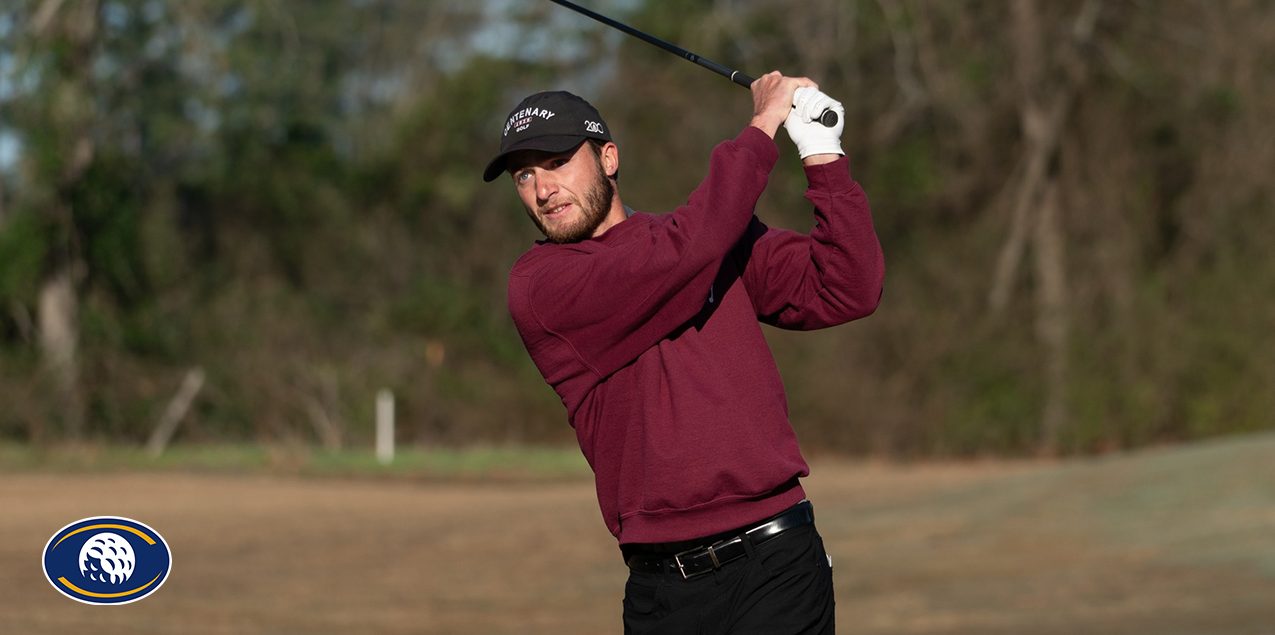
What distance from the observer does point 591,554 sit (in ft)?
47.7

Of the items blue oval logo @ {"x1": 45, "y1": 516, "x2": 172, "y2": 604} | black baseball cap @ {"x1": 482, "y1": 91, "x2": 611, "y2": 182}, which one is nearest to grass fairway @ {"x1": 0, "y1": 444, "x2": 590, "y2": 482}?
blue oval logo @ {"x1": 45, "y1": 516, "x2": 172, "y2": 604}

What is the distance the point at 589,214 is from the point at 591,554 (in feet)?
36.0

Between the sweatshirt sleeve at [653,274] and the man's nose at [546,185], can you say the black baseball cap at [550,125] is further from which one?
the sweatshirt sleeve at [653,274]

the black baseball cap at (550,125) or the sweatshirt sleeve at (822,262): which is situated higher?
the black baseball cap at (550,125)

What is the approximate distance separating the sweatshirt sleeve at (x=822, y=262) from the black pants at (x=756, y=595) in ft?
1.78

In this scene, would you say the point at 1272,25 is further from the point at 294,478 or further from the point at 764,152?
the point at 764,152

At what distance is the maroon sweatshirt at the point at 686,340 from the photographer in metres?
3.53

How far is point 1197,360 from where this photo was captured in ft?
87.9

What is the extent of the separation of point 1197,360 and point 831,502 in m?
11.0

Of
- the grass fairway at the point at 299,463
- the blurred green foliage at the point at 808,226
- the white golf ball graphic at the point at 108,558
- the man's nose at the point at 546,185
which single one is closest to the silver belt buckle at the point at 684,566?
the man's nose at the point at 546,185

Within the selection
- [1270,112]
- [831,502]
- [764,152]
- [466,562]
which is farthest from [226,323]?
[764,152]

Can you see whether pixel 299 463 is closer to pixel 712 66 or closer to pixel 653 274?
pixel 712 66

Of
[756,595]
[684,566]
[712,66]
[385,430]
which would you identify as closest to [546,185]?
[712,66]

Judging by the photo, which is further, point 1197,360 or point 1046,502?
point 1197,360
